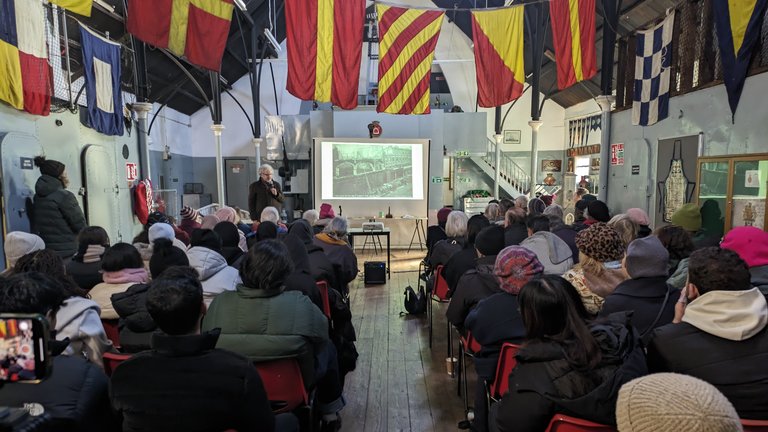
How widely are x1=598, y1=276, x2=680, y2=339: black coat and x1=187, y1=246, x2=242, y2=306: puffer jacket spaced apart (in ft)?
6.94

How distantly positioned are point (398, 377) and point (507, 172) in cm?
1329

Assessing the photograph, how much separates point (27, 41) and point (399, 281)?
535 centimetres

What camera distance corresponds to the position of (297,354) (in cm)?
183


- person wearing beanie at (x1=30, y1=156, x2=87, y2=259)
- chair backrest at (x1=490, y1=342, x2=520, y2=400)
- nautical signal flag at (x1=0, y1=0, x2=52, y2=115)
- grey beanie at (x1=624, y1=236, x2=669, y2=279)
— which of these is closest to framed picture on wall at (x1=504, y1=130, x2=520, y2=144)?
nautical signal flag at (x1=0, y1=0, x2=52, y2=115)

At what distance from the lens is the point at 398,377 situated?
3.46 metres

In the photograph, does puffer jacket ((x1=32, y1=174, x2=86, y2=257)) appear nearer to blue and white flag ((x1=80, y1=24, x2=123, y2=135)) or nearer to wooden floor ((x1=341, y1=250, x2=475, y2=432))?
blue and white flag ((x1=80, y1=24, x2=123, y2=135))

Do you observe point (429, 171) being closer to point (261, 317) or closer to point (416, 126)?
point (416, 126)

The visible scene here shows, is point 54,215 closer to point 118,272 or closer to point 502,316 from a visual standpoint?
point 118,272

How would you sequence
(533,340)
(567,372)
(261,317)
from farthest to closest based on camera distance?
(261,317) < (533,340) < (567,372)

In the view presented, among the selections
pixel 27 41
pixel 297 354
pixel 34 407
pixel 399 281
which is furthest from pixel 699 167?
pixel 27 41

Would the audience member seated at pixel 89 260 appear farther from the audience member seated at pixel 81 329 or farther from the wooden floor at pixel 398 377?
the wooden floor at pixel 398 377

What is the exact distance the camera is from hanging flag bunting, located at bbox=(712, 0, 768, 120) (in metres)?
4.45

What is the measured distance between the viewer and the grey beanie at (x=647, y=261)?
202 cm

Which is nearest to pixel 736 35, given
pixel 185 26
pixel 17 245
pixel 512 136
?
pixel 185 26
